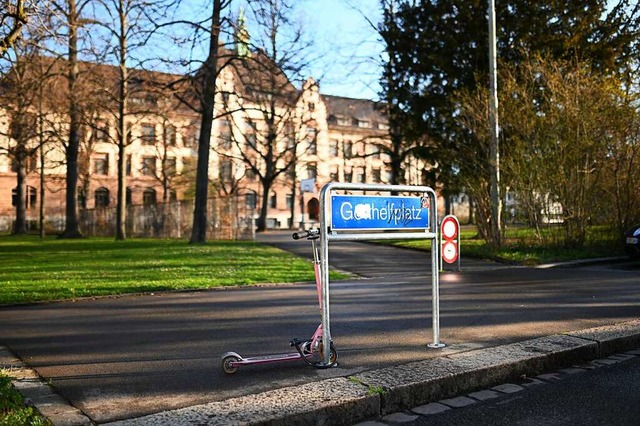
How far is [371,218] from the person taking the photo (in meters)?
5.53

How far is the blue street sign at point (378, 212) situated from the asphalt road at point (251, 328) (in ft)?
4.30

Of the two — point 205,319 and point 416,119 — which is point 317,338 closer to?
point 205,319

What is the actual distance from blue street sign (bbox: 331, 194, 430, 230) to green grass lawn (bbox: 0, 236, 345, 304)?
6.88 m

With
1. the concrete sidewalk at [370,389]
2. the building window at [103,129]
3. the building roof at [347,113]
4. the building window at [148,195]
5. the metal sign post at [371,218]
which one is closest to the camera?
the concrete sidewalk at [370,389]

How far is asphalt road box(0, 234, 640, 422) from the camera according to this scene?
16.2ft

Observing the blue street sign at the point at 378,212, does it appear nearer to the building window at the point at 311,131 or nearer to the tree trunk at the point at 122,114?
the tree trunk at the point at 122,114

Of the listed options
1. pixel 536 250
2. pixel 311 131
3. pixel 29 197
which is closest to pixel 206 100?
pixel 536 250

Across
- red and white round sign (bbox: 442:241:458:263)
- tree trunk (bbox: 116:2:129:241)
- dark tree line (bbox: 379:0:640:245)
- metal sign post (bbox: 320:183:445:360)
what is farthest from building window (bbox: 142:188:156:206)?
metal sign post (bbox: 320:183:445:360)

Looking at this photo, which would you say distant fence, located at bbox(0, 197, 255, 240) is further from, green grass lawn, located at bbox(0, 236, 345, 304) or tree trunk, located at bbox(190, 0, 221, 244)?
green grass lawn, located at bbox(0, 236, 345, 304)

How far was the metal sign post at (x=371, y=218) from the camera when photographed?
526 cm

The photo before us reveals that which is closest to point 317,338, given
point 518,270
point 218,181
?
point 518,270

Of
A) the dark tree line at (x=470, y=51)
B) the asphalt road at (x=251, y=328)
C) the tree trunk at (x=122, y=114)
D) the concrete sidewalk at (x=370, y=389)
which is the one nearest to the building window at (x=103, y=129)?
the tree trunk at (x=122, y=114)

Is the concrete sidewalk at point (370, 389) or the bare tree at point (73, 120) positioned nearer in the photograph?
the concrete sidewalk at point (370, 389)

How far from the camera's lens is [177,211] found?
34.2 metres
